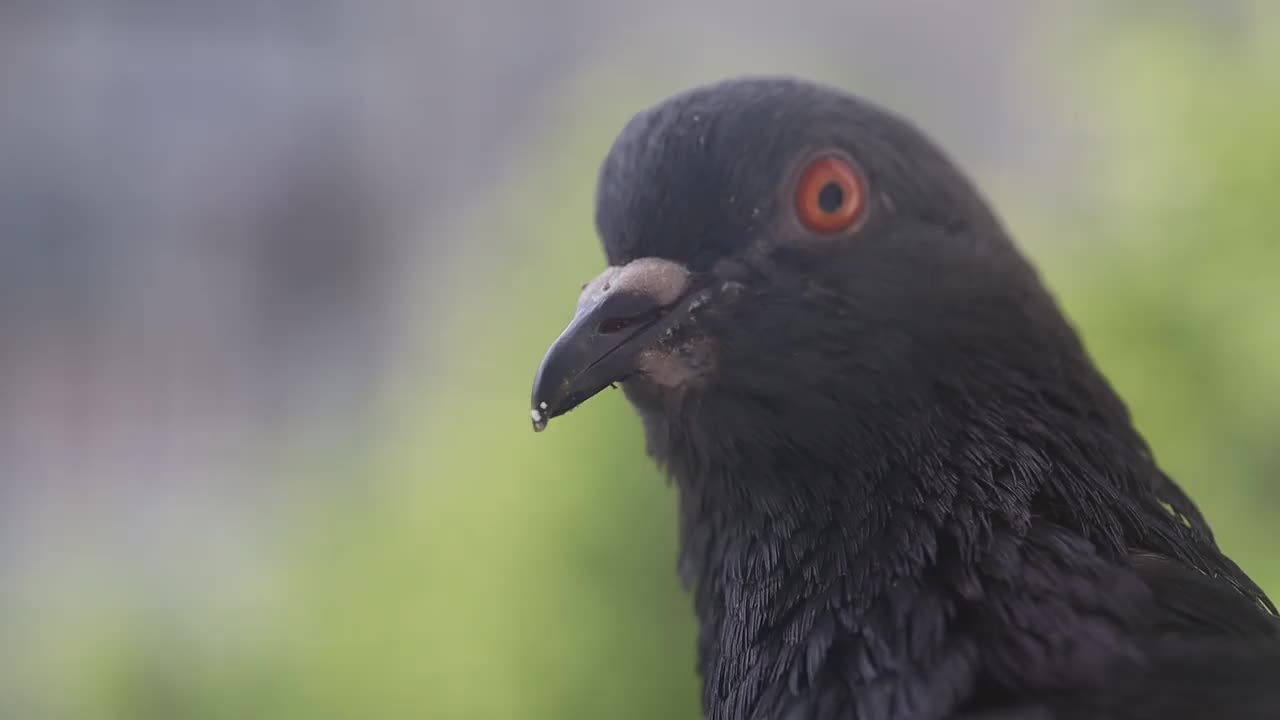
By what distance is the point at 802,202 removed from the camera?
5.08ft

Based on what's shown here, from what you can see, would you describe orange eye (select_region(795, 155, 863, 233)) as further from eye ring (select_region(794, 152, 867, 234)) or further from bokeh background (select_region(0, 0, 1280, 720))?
bokeh background (select_region(0, 0, 1280, 720))

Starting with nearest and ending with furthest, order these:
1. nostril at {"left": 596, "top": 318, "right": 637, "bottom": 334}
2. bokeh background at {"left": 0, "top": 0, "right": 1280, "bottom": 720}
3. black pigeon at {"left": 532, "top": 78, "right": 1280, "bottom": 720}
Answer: black pigeon at {"left": 532, "top": 78, "right": 1280, "bottom": 720}
nostril at {"left": 596, "top": 318, "right": 637, "bottom": 334}
bokeh background at {"left": 0, "top": 0, "right": 1280, "bottom": 720}

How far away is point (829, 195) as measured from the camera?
157 cm

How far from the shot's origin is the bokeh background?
293 centimetres

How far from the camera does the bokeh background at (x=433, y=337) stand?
9.61 feet

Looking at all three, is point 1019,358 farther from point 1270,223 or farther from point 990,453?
point 1270,223

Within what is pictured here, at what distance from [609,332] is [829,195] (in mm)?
396

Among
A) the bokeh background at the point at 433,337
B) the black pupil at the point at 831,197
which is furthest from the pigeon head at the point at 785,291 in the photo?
the bokeh background at the point at 433,337

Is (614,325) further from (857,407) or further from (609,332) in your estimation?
(857,407)

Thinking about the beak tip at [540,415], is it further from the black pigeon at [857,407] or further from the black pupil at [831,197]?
the black pupil at [831,197]

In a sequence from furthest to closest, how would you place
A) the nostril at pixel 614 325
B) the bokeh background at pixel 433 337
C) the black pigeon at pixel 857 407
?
the bokeh background at pixel 433 337, the nostril at pixel 614 325, the black pigeon at pixel 857 407

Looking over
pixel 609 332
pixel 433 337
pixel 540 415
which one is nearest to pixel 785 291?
pixel 609 332

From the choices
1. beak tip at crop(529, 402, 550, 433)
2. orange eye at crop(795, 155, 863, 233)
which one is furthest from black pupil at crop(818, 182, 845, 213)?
beak tip at crop(529, 402, 550, 433)

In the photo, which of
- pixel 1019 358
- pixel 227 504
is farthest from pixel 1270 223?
pixel 227 504
